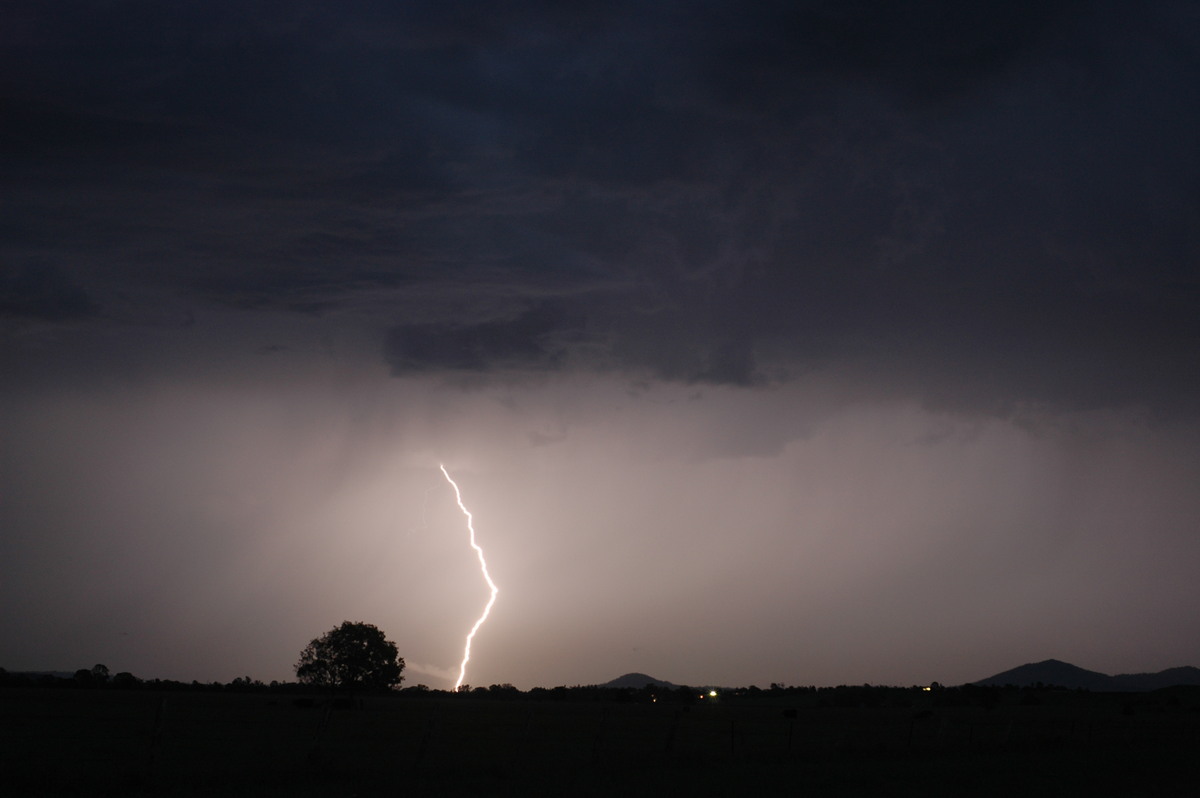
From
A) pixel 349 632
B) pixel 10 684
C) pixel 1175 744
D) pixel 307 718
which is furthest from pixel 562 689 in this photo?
pixel 1175 744

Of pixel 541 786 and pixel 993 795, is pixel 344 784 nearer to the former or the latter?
pixel 541 786

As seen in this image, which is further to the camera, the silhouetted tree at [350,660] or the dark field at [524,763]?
the silhouetted tree at [350,660]

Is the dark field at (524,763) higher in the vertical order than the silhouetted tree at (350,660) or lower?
lower

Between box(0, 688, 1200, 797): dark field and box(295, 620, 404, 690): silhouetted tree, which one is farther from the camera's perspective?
box(295, 620, 404, 690): silhouetted tree

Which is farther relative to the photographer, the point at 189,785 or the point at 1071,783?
the point at 1071,783

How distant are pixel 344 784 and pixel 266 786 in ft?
5.10

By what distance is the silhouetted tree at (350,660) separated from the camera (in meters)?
94.3

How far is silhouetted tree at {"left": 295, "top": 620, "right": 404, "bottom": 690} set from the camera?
94312mm

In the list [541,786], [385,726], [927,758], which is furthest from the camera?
[385,726]

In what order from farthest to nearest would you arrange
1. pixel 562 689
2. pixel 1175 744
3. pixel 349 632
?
pixel 562 689 → pixel 349 632 → pixel 1175 744

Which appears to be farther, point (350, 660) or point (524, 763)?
point (350, 660)

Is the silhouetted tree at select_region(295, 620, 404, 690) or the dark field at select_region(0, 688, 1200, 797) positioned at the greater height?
the silhouetted tree at select_region(295, 620, 404, 690)

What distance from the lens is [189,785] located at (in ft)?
61.3

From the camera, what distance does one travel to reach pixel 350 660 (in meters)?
94.2
